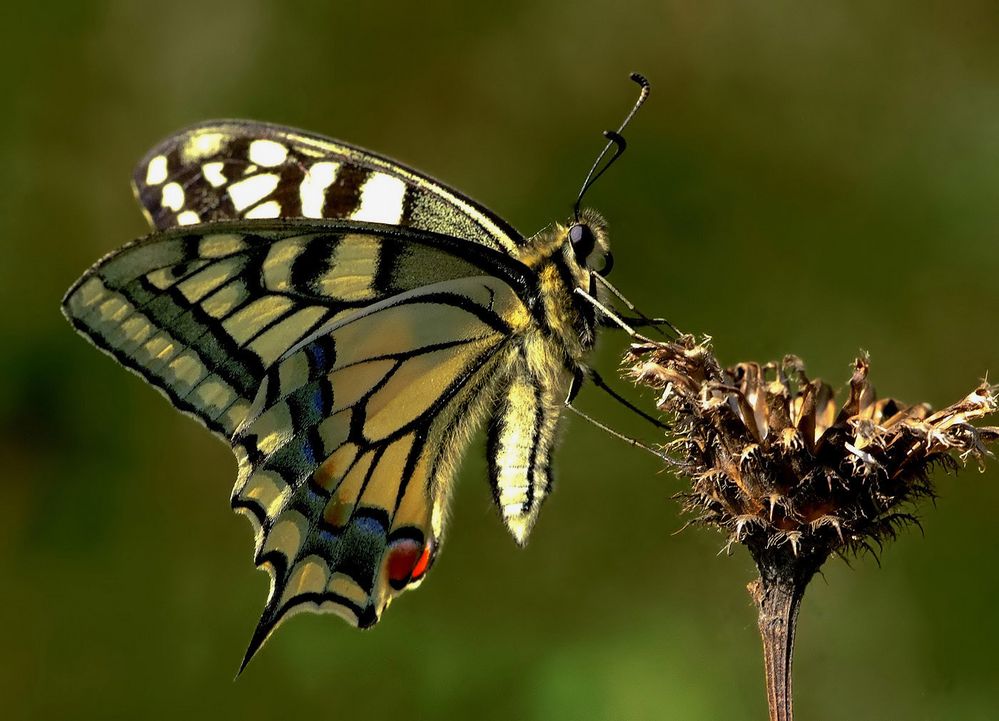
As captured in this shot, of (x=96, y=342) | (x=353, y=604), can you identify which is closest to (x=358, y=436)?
(x=353, y=604)

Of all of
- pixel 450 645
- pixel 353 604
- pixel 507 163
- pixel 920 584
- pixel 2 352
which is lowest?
pixel 353 604

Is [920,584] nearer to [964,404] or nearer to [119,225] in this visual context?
[964,404]

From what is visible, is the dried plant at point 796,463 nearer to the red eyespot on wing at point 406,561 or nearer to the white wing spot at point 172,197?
the red eyespot on wing at point 406,561

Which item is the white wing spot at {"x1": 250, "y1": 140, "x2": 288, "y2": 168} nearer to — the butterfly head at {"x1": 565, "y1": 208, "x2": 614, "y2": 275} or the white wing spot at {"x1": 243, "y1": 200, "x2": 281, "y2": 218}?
the white wing spot at {"x1": 243, "y1": 200, "x2": 281, "y2": 218}

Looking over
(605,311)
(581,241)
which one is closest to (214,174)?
(581,241)

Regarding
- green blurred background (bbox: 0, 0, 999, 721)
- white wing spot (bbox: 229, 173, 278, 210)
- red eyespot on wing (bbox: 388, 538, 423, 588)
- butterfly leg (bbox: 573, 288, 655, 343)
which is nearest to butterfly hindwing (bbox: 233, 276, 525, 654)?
red eyespot on wing (bbox: 388, 538, 423, 588)

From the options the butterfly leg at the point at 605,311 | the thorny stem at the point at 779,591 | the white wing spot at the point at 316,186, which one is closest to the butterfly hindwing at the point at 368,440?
the butterfly leg at the point at 605,311

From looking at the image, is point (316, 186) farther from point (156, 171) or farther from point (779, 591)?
point (779, 591)
